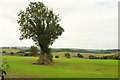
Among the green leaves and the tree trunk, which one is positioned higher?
the green leaves

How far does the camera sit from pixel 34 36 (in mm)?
52812

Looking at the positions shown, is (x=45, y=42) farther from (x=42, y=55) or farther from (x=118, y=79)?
(x=118, y=79)

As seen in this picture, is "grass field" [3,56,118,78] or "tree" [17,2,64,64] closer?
"grass field" [3,56,118,78]

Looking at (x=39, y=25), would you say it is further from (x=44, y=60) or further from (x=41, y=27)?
(x=44, y=60)

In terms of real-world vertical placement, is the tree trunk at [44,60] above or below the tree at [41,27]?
below

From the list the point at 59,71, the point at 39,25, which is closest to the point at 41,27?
the point at 39,25

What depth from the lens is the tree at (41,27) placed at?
5138 cm

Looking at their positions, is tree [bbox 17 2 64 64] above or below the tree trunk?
above

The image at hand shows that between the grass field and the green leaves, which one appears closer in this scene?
the grass field

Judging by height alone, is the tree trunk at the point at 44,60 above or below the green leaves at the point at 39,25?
below

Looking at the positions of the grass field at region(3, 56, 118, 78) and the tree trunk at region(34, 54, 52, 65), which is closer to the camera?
the grass field at region(3, 56, 118, 78)

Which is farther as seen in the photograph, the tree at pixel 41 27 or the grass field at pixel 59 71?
the tree at pixel 41 27

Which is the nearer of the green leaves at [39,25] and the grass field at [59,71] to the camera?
the grass field at [59,71]

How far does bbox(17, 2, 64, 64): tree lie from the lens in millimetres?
51375
